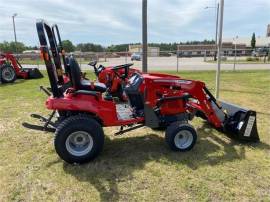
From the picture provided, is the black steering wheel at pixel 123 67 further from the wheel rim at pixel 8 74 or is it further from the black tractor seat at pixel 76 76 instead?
the wheel rim at pixel 8 74

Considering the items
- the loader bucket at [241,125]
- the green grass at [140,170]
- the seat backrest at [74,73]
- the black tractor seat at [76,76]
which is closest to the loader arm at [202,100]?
the loader bucket at [241,125]

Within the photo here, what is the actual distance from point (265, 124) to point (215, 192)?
126 inches

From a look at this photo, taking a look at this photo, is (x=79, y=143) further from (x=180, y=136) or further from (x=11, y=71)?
(x=11, y=71)

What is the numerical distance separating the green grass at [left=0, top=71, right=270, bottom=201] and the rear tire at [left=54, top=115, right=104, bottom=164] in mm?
154

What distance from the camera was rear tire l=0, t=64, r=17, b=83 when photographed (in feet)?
45.1

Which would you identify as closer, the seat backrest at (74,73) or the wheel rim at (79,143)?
the wheel rim at (79,143)

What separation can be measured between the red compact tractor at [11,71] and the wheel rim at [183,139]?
1113cm

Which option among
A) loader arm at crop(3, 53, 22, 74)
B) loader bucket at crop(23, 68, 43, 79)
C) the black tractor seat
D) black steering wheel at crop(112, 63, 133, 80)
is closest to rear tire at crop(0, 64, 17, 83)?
loader arm at crop(3, 53, 22, 74)

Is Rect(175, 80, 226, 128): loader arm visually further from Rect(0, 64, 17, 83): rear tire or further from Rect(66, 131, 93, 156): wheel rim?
Rect(0, 64, 17, 83): rear tire

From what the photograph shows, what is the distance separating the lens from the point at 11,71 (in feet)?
46.0

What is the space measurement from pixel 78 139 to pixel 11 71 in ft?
35.7

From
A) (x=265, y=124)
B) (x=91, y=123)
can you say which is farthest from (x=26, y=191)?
(x=265, y=124)

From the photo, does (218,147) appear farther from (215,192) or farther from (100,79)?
(100,79)

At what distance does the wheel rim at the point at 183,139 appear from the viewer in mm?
4835
